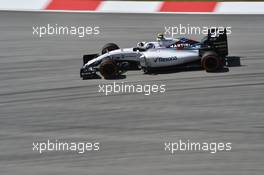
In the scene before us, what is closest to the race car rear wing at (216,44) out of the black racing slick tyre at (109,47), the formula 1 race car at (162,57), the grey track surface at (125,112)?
the formula 1 race car at (162,57)

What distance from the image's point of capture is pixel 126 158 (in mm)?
11898

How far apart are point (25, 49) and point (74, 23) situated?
1730mm

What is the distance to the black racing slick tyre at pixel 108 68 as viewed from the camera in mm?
14750

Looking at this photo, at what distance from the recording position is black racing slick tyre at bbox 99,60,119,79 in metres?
14.8

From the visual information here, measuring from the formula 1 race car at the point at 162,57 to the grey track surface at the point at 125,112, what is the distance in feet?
0.79

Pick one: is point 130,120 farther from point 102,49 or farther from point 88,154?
point 102,49

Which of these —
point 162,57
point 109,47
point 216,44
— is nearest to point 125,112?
point 162,57

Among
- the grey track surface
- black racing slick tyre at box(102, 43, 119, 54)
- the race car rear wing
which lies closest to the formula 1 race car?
the race car rear wing

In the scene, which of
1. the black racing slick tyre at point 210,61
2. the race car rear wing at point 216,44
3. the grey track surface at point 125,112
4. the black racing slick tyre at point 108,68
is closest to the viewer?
the grey track surface at point 125,112

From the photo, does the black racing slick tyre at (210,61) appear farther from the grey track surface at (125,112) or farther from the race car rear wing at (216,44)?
the race car rear wing at (216,44)

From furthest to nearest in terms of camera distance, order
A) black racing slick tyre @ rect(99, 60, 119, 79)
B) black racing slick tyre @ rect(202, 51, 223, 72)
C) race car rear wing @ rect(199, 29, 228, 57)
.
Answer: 1. race car rear wing @ rect(199, 29, 228, 57)
2. black racing slick tyre @ rect(99, 60, 119, 79)
3. black racing slick tyre @ rect(202, 51, 223, 72)

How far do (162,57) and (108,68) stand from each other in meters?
1.18

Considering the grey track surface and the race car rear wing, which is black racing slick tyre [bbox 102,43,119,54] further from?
the race car rear wing

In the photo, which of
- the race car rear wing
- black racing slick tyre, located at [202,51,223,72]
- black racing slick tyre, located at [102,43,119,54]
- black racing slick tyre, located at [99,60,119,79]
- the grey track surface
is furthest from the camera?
black racing slick tyre, located at [102,43,119,54]
